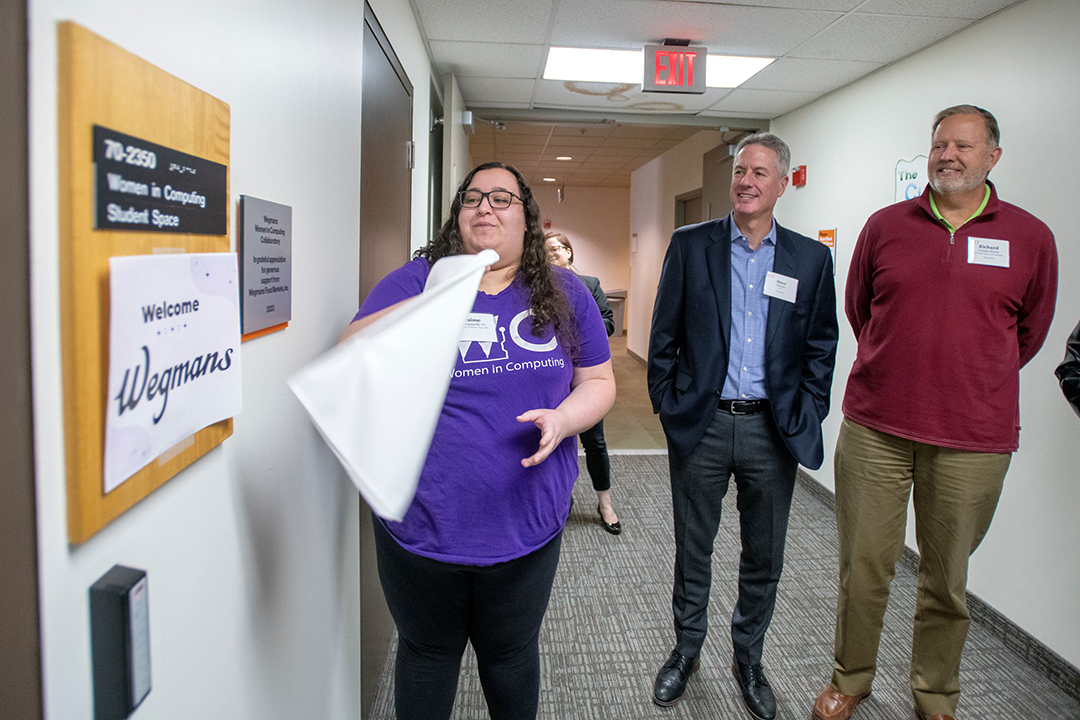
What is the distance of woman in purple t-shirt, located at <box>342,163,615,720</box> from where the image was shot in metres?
1.23

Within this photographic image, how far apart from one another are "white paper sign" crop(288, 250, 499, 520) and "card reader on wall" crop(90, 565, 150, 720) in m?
0.23

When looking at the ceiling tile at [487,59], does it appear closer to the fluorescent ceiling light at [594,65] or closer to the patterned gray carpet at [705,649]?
the fluorescent ceiling light at [594,65]

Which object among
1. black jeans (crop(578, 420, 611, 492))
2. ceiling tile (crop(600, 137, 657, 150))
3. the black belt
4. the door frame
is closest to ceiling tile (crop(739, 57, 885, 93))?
black jeans (crop(578, 420, 611, 492))

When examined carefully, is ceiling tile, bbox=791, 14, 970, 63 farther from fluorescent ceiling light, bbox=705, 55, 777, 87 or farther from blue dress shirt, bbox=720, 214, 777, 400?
blue dress shirt, bbox=720, 214, 777, 400

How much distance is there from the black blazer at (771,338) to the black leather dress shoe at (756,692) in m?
0.67

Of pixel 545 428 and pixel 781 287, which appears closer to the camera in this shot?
pixel 545 428

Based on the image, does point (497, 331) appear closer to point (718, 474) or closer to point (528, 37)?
point (718, 474)

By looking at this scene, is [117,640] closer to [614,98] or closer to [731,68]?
[731,68]

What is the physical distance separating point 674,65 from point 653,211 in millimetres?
5308

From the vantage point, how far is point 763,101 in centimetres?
417

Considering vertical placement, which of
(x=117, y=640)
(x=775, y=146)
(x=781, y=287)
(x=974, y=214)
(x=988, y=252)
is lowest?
(x=117, y=640)

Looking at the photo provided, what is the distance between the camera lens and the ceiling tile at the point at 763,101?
157 inches

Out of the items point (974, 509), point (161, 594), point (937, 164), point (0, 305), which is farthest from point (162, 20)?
point (974, 509)

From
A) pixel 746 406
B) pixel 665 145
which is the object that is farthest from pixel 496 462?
pixel 665 145
